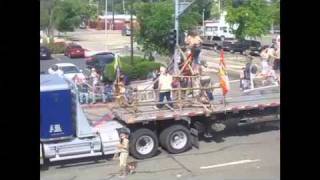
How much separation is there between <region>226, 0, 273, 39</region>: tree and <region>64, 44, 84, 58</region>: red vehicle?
28.4ft

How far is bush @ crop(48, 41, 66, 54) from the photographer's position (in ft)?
93.3

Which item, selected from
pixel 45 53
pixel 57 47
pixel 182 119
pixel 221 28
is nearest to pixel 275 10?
pixel 221 28

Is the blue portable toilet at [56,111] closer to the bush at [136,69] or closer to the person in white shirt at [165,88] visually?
the person in white shirt at [165,88]

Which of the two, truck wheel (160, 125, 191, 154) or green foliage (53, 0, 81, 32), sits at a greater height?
green foliage (53, 0, 81, 32)

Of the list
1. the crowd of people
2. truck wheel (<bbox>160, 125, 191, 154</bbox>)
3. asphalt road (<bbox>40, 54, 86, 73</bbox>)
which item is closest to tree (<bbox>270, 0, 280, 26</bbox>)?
the crowd of people

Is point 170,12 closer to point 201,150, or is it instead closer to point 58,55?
point 58,55

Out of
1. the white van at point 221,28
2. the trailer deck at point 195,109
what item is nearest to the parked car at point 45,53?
the white van at point 221,28

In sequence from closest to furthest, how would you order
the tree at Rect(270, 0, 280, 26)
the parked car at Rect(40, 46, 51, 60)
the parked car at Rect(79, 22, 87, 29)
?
1. the tree at Rect(270, 0, 280, 26)
2. the parked car at Rect(40, 46, 51, 60)
3. the parked car at Rect(79, 22, 87, 29)

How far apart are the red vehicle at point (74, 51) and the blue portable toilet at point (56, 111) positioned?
683 inches

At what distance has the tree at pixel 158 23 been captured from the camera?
A: 22219mm

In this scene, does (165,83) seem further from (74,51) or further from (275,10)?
(74,51)

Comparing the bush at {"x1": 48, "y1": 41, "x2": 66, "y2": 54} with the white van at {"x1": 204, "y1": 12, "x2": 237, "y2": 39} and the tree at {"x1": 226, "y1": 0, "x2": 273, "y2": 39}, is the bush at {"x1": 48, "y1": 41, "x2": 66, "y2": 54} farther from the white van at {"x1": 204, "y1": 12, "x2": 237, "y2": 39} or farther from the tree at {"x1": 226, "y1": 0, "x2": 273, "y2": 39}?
the tree at {"x1": 226, "y1": 0, "x2": 273, "y2": 39}
